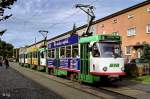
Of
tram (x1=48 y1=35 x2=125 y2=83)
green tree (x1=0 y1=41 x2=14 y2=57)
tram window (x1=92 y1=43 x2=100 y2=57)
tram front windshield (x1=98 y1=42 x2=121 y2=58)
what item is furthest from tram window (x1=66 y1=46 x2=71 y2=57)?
tram front windshield (x1=98 y1=42 x2=121 y2=58)

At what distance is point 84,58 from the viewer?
89.7ft

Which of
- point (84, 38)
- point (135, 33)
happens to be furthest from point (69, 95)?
point (135, 33)

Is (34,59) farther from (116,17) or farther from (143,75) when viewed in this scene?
(143,75)

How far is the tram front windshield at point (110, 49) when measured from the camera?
25.5 metres

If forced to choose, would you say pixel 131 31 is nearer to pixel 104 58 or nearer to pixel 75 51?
pixel 75 51

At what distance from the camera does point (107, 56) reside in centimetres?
2542

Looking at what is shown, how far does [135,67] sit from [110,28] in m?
27.9

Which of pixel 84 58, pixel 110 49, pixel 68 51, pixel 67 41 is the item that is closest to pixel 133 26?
pixel 67 41

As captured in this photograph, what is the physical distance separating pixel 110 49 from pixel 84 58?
7.55ft

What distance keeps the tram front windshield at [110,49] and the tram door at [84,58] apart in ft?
4.63

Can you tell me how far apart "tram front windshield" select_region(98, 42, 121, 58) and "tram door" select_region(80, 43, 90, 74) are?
1.41 meters

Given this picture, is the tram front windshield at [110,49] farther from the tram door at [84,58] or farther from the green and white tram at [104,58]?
the tram door at [84,58]

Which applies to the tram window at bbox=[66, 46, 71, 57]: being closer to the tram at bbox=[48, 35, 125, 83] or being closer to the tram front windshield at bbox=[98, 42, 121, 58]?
the tram at bbox=[48, 35, 125, 83]

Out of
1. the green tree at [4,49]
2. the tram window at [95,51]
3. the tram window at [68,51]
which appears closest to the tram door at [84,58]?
the tram window at [95,51]
